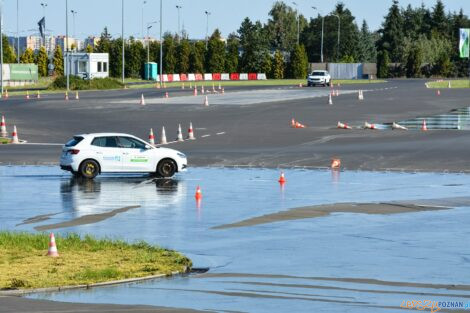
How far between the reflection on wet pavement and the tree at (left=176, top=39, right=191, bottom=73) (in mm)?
131025

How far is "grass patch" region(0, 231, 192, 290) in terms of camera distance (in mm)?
16906

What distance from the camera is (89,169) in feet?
116

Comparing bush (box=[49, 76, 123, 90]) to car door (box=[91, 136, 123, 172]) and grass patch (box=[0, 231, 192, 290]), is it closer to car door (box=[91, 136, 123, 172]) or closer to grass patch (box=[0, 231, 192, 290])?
car door (box=[91, 136, 123, 172])

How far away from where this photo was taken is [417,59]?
7397 inches

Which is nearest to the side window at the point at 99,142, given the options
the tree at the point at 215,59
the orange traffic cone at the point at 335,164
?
the orange traffic cone at the point at 335,164

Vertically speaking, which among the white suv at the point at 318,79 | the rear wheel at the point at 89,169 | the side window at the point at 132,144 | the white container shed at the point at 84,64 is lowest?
the rear wheel at the point at 89,169

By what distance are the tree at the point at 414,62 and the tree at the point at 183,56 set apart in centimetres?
4119

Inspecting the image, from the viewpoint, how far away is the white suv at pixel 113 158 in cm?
3534

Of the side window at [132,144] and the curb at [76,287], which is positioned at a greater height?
the side window at [132,144]

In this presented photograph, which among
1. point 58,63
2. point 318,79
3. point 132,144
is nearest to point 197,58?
point 58,63

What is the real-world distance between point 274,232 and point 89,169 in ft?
45.6

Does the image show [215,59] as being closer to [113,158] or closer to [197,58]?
[197,58]

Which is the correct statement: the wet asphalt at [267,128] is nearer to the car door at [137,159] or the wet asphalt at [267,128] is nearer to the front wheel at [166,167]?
the front wheel at [166,167]

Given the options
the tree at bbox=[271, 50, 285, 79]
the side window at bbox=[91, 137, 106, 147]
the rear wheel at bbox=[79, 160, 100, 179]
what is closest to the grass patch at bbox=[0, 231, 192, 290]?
the rear wheel at bbox=[79, 160, 100, 179]
